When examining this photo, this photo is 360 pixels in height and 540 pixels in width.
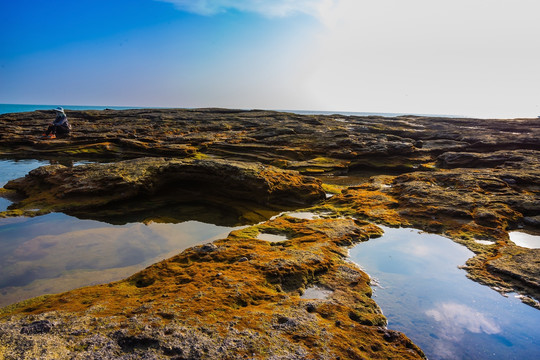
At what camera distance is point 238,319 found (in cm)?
436

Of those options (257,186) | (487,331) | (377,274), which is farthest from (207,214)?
(487,331)

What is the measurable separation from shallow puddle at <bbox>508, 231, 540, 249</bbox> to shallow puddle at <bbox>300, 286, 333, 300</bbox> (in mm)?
6927

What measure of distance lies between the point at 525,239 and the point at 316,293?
7.92m

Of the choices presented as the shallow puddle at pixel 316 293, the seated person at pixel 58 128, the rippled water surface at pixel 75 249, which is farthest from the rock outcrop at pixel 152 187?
the seated person at pixel 58 128

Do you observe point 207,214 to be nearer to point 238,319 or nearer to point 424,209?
point 238,319

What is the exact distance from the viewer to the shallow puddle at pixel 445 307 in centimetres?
471

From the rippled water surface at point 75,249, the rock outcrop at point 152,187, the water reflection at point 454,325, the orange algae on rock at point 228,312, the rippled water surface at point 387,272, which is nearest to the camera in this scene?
the orange algae on rock at point 228,312

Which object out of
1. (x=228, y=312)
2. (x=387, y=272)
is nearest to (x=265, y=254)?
(x=228, y=312)

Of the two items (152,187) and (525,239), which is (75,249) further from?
(525,239)

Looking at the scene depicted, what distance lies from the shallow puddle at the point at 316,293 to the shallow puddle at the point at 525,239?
6927 millimetres

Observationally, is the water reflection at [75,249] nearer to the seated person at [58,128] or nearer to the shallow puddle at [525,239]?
the shallow puddle at [525,239]

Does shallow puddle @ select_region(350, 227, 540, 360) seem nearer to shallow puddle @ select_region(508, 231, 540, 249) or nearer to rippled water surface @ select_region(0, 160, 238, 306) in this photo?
shallow puddle @ select_region(508, 231, 540, 249)

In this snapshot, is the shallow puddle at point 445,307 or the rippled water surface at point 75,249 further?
the rippled water surface at point 75,249

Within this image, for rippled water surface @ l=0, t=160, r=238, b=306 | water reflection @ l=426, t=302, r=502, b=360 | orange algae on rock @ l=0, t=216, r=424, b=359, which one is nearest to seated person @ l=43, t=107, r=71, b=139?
rippled water surface @ l=0, t=160, r=238, b=306
